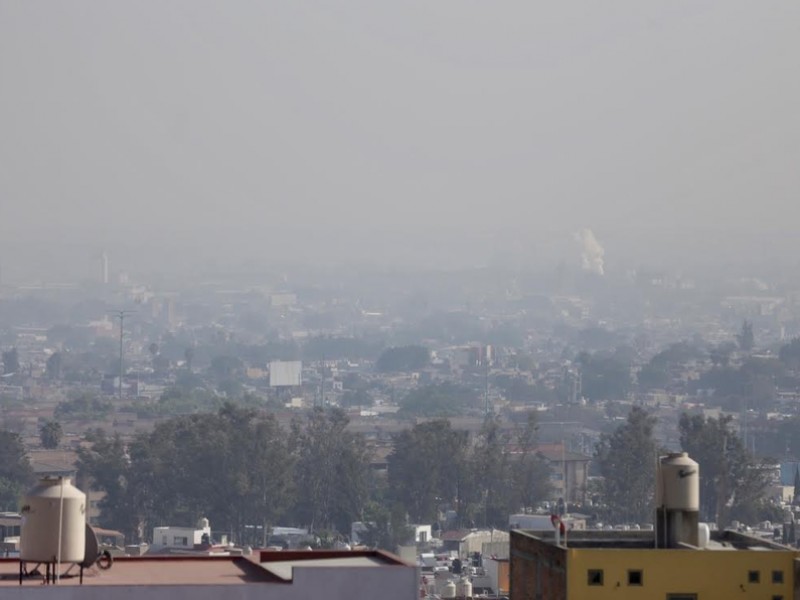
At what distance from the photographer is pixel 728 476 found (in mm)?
63625

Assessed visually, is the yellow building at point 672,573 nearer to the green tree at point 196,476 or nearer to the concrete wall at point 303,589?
the concrete wall at point 303,589

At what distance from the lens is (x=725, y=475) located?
63594 millimetres

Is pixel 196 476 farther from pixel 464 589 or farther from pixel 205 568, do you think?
pixel 205 568

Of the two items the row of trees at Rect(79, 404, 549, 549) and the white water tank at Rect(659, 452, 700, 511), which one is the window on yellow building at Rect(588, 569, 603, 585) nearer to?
the white water tank at Rect(659, 452, 700, 511)

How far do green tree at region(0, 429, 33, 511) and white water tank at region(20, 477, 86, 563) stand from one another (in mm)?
53552

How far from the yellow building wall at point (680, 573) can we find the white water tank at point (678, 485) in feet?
4.14

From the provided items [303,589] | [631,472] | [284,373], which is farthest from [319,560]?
[284,373]

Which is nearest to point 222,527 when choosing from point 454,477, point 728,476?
point 454,477

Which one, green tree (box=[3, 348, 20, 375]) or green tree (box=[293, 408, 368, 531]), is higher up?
green tree (box=[3, 348, 20, 375])

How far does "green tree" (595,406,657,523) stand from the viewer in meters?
62.4

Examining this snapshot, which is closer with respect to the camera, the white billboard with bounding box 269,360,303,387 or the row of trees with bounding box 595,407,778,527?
the row of trees with bounding box 595,407,778,527

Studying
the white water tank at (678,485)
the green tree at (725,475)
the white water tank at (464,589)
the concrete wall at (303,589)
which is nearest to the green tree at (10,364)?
the green tree at (725,475)

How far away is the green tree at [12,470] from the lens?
6606cm

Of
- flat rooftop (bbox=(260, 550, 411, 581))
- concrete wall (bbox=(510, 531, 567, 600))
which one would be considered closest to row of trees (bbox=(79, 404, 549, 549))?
concrete wall (bbox=(510, 531, 567, 600))
